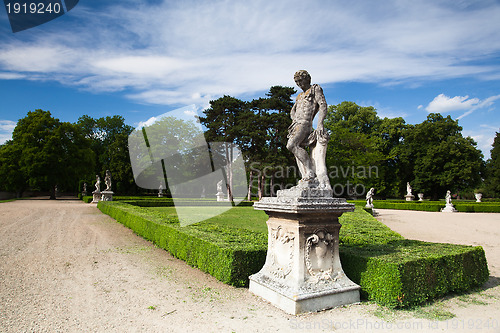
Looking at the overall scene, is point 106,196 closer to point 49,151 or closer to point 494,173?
point 49,151

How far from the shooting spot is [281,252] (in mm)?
4984

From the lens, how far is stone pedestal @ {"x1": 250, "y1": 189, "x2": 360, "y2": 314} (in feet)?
14.8

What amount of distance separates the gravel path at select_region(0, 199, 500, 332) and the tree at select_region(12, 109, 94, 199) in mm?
30481

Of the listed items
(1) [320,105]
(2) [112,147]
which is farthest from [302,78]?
(2) [112,147]

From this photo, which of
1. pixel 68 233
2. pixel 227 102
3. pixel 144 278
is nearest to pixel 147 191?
pixel 227 102

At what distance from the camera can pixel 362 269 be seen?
4957 millimetres

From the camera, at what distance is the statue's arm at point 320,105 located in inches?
211

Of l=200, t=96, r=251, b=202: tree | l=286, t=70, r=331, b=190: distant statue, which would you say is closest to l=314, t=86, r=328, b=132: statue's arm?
l=286, t=70, r=331, b=190: distant statue

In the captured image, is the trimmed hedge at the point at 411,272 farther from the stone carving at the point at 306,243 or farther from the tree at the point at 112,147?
the tree at the point at 112,147

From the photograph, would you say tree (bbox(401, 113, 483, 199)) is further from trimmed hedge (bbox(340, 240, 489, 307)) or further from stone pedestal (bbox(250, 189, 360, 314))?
stone pedestal (bbox(250, 189, 360, 314))

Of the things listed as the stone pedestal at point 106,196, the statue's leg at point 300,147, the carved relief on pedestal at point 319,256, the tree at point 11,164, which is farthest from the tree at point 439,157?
the tree at point 11,164

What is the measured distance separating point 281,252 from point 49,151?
3686cm

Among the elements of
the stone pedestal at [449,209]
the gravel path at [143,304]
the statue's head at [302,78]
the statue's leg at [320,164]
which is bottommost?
the stone pedestal at [449,209]

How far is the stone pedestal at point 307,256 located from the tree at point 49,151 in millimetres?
36123
